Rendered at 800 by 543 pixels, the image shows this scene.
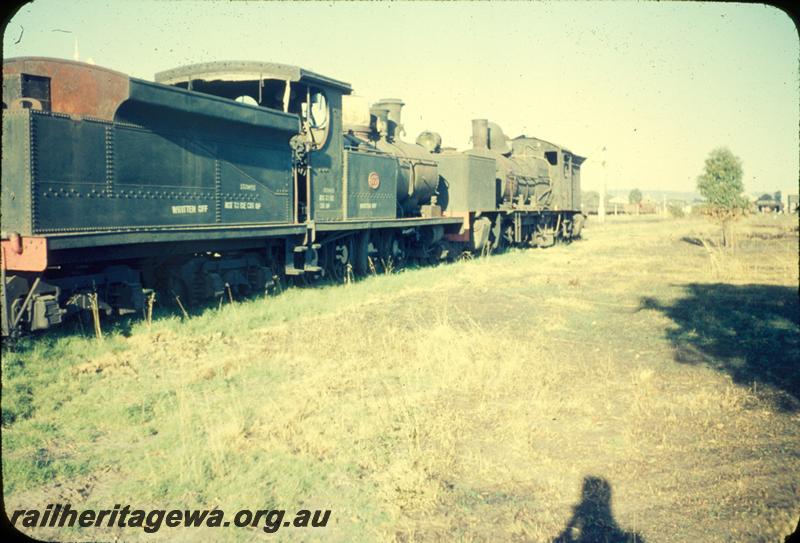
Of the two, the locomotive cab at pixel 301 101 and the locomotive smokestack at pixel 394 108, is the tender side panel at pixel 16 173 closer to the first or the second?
the locomotive cab at pixel 301 101

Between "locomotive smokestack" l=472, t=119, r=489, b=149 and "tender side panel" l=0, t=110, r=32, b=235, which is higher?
"locomotive smokestack" l=472, t=119, r=489, b=149

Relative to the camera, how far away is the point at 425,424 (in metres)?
4.91

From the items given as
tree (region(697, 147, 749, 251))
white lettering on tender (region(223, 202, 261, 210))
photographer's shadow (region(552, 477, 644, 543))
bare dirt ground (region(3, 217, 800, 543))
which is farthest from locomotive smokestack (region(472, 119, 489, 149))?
photographer's shadow (region(552, 477, 644, 543))

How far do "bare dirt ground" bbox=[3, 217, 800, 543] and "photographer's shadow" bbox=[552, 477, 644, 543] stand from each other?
2cm

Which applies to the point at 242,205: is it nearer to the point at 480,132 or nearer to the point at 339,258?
the point at 339,258

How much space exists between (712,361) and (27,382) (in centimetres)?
747

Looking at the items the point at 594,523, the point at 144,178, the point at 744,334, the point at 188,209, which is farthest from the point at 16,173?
the point at 744,334

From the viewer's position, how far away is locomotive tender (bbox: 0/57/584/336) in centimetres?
654

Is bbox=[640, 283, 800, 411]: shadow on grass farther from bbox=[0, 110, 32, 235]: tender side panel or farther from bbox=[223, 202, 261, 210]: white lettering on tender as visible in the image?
bbox=[0, 110, 32, 235]: tender side panel

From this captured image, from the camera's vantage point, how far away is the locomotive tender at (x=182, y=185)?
21.5ft

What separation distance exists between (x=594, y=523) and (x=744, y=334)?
6.42 m

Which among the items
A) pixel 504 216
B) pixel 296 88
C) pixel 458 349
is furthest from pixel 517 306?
pixel 504 216

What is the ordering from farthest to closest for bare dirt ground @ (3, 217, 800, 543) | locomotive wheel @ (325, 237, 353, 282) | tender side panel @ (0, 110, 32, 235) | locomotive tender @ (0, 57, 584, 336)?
locomotive wheel @ (325, 237, 353, 282)
locomotive tender @ (0, 57, 584, 336)
tender side panel @ (0, 110, 32, 235)
bare dirt ground @ (3, 217, 800, 543)

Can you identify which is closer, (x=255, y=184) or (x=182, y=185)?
(x=182, y=185)
